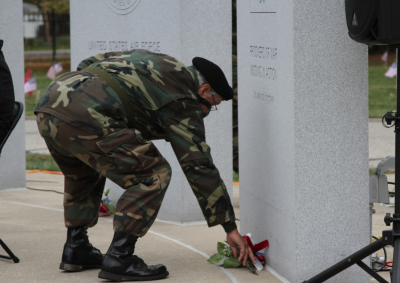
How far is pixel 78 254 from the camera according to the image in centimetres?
360

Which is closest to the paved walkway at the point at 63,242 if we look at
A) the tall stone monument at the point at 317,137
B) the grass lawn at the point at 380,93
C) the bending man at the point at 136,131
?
the bending man at the point at 136,131

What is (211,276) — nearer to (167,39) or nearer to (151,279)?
(151,279)

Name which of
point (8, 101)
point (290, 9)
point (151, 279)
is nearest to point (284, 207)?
point (151, 279)

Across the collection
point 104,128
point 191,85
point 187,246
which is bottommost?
point 187,246

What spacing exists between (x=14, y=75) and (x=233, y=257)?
11.7 ft

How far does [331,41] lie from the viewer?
10.3 feet

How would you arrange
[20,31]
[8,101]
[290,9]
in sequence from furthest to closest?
[20,31] → [8,101] → [290,9]

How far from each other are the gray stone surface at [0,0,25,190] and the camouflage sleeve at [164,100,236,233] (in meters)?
3.33

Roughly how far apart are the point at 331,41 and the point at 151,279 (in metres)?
1.71

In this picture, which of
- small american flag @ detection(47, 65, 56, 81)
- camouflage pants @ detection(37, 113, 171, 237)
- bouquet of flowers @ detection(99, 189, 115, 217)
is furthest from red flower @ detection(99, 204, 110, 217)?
small american flag @ detection(47, 65, 56, 81)

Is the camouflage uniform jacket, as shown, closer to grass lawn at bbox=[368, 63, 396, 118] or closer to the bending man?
the bending man

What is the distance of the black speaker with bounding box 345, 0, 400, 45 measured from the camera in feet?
8.39

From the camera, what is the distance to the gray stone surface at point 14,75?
19.9ft

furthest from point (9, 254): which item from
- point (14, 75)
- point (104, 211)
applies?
point (14, 75)
